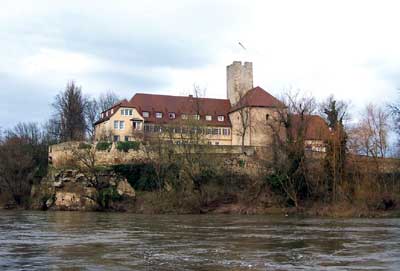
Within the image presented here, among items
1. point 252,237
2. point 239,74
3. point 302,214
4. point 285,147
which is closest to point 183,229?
point 252,237

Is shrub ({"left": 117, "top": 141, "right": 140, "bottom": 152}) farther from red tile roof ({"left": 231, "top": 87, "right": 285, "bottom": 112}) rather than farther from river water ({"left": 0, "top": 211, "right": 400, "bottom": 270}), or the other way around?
river water ({"left": 0, "top": 211, "right": 400, "bottom": 270})

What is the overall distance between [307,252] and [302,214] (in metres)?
31.9

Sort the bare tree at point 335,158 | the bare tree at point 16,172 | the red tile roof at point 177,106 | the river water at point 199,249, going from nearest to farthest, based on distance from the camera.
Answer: the river water at point 199,249
the bare tree at point 335,158
the bare tree at point 16,172
the red tile roof at point 177,106

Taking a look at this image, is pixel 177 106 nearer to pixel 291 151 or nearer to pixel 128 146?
pixel 128 146

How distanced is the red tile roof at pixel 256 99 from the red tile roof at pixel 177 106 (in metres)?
2.81

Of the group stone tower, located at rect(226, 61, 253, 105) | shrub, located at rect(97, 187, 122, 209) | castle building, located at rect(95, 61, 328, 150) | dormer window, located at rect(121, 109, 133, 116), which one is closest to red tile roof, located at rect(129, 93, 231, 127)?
castle building, located at rect(95, 61, 328, 150)

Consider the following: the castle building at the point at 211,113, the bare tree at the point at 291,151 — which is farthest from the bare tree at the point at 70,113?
the bare tree at the point at 291,151

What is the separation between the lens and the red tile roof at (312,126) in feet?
192

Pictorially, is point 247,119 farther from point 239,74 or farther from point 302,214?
point 302,214

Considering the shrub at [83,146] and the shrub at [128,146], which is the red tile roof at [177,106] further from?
the shrub at [83,146]

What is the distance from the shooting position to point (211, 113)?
86125mm

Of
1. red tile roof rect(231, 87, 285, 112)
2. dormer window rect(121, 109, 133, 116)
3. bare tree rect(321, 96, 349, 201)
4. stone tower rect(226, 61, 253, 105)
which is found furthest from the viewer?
stone tower rect(226, 61, 253, 105)

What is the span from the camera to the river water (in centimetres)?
1962

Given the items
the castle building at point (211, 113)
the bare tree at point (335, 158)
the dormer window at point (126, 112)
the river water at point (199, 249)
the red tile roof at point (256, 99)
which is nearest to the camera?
the river water at point (199, 249)
